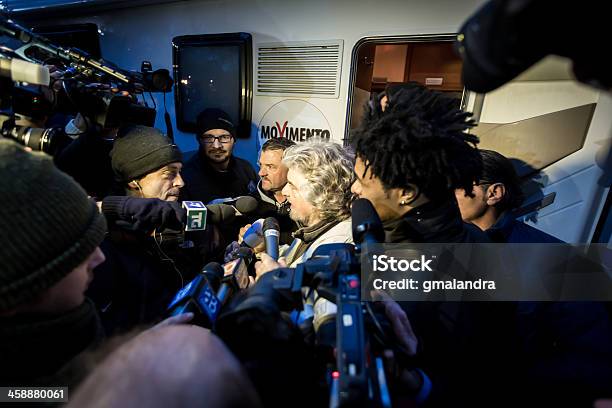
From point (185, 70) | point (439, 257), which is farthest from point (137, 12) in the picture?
point (439, 257)

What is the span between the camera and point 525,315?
1.51m

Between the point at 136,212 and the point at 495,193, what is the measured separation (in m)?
2.11

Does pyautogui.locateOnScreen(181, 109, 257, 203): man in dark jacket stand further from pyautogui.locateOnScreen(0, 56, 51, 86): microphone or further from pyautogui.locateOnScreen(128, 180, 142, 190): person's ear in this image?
pyautogui.locateOnScreen(0, 56, 51, 86): microphone

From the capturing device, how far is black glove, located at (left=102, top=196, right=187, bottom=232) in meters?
1.34

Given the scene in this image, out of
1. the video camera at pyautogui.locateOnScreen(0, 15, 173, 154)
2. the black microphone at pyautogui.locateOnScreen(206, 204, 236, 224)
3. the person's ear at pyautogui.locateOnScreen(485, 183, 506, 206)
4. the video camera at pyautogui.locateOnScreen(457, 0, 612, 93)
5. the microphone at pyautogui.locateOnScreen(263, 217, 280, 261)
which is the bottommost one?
the microphone at pyautogui.locateOnScreen(263, 217, 280, 261)

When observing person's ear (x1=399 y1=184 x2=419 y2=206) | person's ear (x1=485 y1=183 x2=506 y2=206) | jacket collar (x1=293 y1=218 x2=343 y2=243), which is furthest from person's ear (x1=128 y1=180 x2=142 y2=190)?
person's ear (x1=485 y1=183 x2=506 y2=206)

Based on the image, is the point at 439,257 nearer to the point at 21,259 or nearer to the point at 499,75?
the point at 499,75

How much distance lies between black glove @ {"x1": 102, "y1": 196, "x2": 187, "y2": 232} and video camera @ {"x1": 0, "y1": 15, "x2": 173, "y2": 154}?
1.06 ft

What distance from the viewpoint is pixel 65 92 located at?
154 cm

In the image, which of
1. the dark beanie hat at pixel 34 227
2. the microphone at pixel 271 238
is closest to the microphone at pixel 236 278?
the microphone at pixel 271 238

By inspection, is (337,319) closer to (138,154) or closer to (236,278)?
(236,278)

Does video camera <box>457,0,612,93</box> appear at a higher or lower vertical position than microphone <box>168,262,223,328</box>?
higher

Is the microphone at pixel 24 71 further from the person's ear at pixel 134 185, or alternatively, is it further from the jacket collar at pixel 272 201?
the jacket collar at pixel 272 201

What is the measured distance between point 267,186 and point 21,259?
2055 mm
